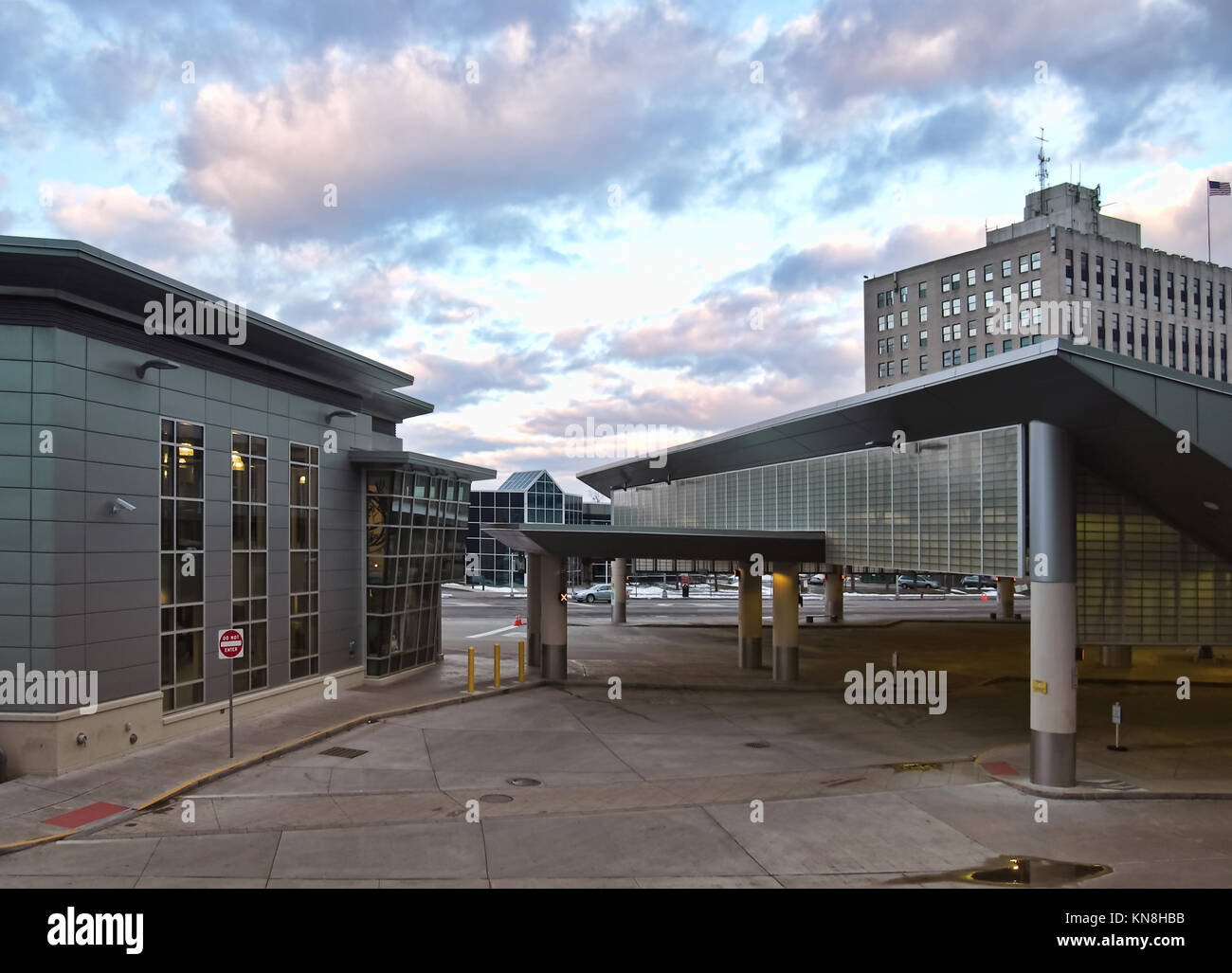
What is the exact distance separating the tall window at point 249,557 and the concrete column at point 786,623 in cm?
1641

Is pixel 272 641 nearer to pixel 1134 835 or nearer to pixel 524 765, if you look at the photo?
pixel 524 765

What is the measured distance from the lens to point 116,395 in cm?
1708

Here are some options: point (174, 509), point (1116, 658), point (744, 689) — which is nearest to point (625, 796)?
point (174, 509)

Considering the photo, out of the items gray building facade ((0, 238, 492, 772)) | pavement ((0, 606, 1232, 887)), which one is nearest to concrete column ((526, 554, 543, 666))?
gray building facade ((0, 238, 492, 772))

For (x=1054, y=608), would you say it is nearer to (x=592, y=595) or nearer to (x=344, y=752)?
(x=344, y=752)

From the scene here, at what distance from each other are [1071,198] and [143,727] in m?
90.3

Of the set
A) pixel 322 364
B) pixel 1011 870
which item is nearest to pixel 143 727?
pixel 322 364

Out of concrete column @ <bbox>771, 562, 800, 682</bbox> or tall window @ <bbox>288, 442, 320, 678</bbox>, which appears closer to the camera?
tall window @ <bbox>288, 442, 320, 678</bbox>

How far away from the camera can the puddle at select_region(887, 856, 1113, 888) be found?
36.2 feet

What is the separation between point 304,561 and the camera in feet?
77.7

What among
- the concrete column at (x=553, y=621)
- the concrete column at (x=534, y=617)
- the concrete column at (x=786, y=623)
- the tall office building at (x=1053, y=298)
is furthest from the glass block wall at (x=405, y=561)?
the tall office building at (x=1053, y=298)

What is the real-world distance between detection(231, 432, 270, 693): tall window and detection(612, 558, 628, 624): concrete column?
29.3 meters

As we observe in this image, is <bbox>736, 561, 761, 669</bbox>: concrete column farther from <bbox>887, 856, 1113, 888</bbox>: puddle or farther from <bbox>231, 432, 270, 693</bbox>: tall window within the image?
<bbox>887, 856, 1113, 888</bbox>: puddle

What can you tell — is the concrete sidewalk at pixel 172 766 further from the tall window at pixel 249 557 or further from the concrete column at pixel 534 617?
the concrete column at pixel 534 617
